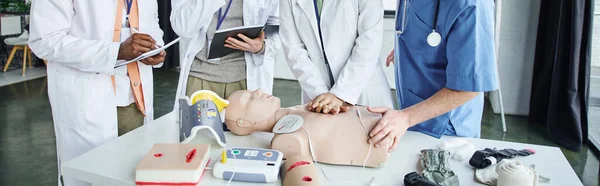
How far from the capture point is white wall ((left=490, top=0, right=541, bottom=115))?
455 centimetres

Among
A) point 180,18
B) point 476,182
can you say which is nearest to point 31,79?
point 180,18

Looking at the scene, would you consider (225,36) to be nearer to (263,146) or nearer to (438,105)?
(263,146)

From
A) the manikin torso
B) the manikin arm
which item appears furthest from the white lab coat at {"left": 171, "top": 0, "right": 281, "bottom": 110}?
the manikin arm

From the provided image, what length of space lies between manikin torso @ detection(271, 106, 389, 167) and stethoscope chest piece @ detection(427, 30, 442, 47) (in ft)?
1.00

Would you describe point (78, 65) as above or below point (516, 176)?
above

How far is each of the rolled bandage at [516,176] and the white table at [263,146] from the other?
97mm

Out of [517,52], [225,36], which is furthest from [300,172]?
[517,52]

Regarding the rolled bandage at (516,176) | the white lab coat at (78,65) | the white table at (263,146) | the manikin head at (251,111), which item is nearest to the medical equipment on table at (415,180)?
the white table at (263,146)

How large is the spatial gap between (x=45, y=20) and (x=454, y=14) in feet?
4.37

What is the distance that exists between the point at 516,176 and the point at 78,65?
4.63ft

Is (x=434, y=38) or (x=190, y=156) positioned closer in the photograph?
(x=190, y=156)

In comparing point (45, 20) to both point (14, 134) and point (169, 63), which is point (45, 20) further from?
point (169, 63)

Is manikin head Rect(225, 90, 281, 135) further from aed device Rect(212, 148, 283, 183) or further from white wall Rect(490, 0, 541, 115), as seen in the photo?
white wall Rect(490, 0, 541, 115)

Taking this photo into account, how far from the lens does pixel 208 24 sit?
7.23 ft
